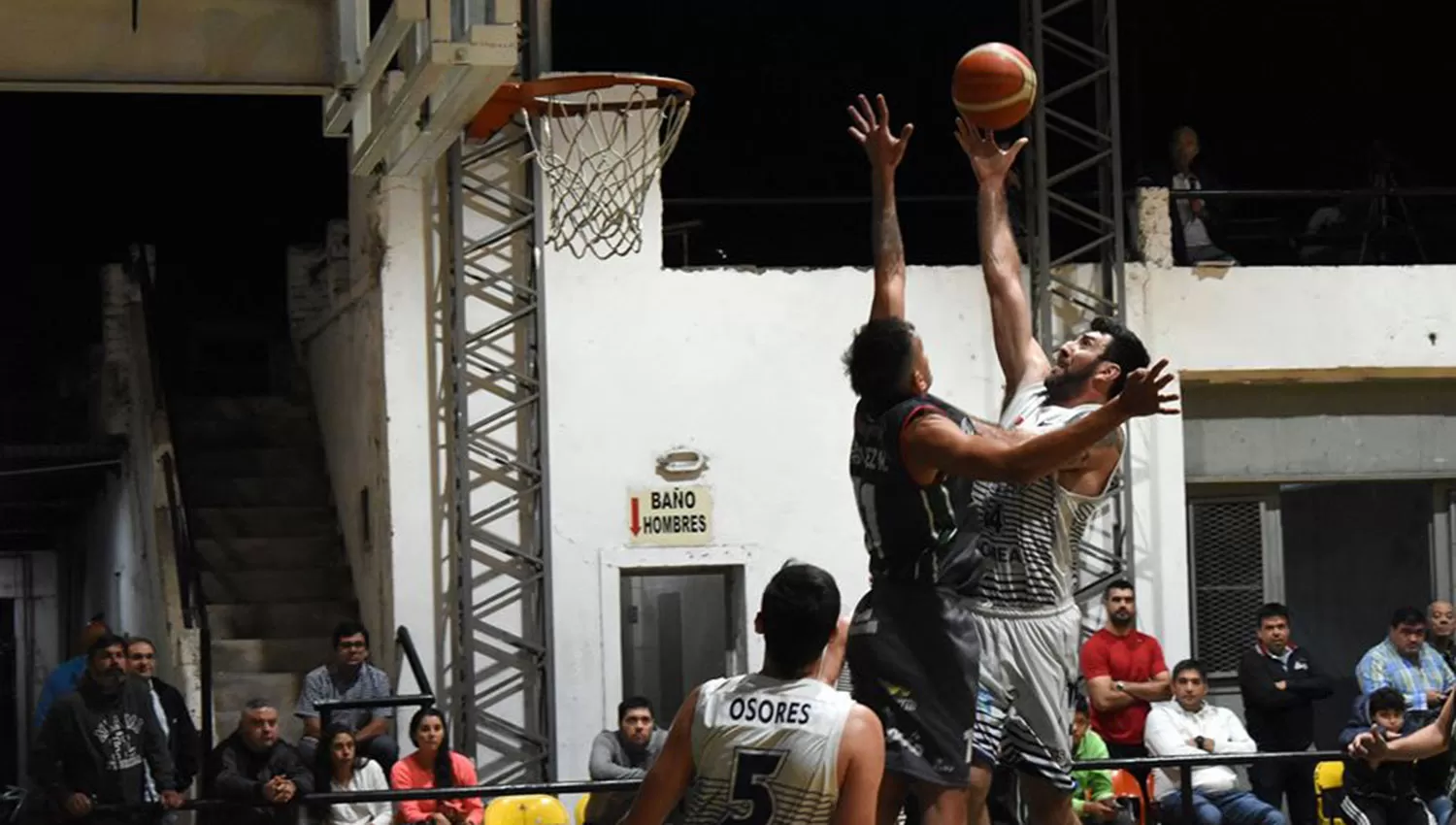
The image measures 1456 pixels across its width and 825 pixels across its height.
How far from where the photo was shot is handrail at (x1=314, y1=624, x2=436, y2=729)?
1046 centimetres

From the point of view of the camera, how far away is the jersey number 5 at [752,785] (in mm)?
5441

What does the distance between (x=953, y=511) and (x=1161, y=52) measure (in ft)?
38.0

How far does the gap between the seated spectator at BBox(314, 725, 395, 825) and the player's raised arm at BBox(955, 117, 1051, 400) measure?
502 centimetres

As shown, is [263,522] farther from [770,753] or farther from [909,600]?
[770,753]

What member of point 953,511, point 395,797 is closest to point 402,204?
point 395,797

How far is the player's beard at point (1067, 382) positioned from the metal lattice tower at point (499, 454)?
7.03 m

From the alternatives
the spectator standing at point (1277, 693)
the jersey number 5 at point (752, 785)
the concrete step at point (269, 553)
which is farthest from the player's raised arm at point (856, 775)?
the concrete step at point (269, 553)

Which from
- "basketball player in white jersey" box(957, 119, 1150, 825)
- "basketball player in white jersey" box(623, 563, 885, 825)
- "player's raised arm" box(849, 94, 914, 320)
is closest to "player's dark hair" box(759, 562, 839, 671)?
"basketball player in white jersey" box(623, 563, 885, 825)

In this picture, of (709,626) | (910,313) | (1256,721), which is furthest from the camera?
(709,626)

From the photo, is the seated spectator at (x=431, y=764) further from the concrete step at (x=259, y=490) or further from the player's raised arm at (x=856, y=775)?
the player's raised arm at (x=856, y=775)

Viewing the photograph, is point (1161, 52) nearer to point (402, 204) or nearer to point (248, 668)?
point (402, 204)

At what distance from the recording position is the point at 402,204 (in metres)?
13.5

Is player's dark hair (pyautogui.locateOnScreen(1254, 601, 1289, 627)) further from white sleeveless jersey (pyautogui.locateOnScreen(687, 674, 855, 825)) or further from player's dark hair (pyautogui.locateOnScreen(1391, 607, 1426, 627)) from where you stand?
white sleeveless jersey (pyautogui.locateOnScreen(687, 674, 855, 825))

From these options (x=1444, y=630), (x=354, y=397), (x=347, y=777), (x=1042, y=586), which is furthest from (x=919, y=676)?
(x=354, y=397)
